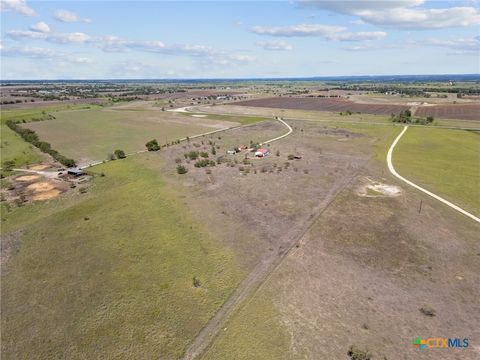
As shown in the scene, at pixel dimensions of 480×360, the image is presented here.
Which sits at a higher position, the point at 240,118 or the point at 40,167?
the point at 240,118

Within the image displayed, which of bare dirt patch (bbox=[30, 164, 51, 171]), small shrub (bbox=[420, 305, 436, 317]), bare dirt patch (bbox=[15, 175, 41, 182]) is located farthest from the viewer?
bare dirt patch (bbox=[30, 164, 51, 171])

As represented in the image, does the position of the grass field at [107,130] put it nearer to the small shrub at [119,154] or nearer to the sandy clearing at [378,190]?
the small shrub at [119,154]

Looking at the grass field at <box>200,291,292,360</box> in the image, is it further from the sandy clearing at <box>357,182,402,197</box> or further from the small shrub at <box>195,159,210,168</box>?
the small shrub at <box>195,159,210,168</box>

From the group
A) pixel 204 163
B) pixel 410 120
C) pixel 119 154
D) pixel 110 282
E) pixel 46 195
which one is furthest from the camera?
pixel 410 120

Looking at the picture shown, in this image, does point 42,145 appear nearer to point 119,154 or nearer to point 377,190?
point 119,154

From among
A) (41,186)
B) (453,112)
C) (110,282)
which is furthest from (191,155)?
(453,112)

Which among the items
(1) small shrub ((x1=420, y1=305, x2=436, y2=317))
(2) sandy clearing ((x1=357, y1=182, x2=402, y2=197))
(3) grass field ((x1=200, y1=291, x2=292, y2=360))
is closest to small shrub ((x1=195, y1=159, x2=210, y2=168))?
(2) sandy clearing ((x1=357, y1=182, x2=402, y2=197))
